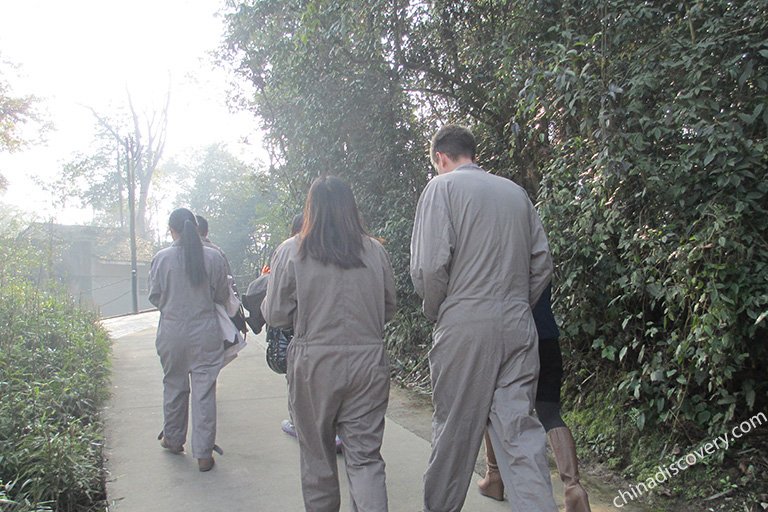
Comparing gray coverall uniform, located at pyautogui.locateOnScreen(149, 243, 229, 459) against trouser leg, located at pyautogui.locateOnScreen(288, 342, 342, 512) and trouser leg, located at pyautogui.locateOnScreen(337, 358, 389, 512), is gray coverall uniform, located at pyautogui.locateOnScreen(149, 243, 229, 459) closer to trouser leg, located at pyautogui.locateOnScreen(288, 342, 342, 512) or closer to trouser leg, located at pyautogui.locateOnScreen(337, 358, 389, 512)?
trouser leg, located at pyautogui.locateOnScreen(288, 342, 342, 512)

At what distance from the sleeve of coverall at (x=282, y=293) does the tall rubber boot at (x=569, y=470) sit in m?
1.41

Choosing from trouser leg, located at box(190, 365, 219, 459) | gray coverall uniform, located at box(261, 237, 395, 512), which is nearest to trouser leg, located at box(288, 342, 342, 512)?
gray coverall uniform, located at box(261, 237, 395, 512)

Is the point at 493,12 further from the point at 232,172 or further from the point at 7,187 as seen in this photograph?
the point at 232,172

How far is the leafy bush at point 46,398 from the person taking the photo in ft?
11.6

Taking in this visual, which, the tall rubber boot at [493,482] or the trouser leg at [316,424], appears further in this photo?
the tall rubber boot at [493,482]

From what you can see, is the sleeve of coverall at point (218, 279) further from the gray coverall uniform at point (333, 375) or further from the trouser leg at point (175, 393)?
the gray coverall uniform at point (333, 375)

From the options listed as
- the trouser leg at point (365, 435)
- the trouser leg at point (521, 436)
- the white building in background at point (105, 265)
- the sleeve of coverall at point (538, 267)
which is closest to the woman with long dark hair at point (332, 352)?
the trouser leg at point (365, 435)

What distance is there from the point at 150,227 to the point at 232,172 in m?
16.0

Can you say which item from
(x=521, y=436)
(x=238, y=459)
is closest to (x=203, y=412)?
(x=238, y=459)

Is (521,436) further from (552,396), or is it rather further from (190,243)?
(190,243)

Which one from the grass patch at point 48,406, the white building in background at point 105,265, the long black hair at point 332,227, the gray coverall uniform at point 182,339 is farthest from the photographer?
the white building in background at point 105,265

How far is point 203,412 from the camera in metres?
4.33

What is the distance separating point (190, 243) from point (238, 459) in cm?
157

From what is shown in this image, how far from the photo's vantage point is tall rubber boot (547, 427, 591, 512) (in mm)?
3008
